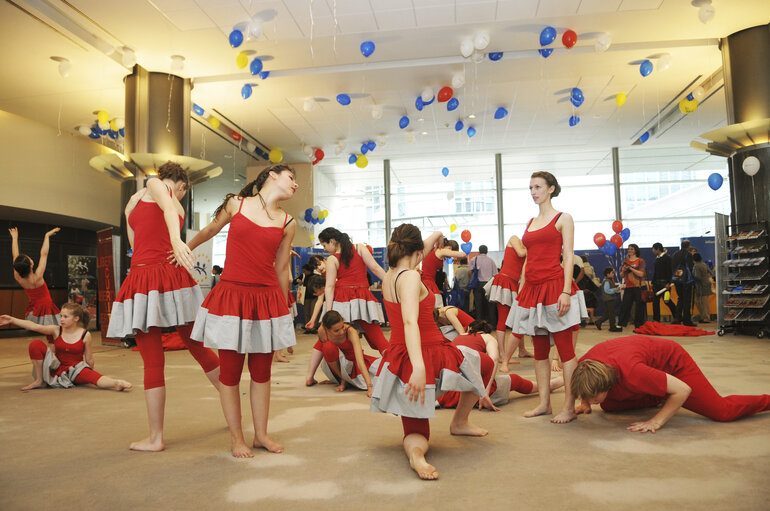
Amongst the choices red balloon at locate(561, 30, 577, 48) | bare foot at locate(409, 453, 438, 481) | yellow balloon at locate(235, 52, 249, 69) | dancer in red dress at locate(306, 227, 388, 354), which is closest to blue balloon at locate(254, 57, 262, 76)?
yellow balloon at locate(235, 52, 249, 69)

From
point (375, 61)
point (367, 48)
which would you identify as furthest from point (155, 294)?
point (375, 61)

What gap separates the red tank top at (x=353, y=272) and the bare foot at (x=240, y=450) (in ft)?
7.33

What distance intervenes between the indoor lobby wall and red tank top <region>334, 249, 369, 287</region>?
365 inches

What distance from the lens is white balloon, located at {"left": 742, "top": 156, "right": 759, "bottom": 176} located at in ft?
24.7

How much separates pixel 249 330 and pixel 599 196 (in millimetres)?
14215

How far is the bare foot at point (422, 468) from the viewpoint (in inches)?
86.3

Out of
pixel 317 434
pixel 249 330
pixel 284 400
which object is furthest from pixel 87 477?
pixel 284 400

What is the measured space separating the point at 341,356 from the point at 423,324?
199 centimetres

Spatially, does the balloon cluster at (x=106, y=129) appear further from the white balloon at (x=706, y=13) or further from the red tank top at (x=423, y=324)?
the white balloon at (x=706, y=13)

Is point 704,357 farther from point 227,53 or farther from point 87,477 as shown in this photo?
point 227,53

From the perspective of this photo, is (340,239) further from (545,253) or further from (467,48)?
(467,48)

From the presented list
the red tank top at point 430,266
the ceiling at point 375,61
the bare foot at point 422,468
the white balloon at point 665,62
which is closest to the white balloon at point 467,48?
the ceiling at point 375,61

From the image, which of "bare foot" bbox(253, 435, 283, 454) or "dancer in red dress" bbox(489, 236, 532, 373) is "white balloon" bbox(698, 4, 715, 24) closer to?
"dancer in red dress" bbox(489, 236, 532, 373)

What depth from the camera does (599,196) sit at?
14922 millimetres
